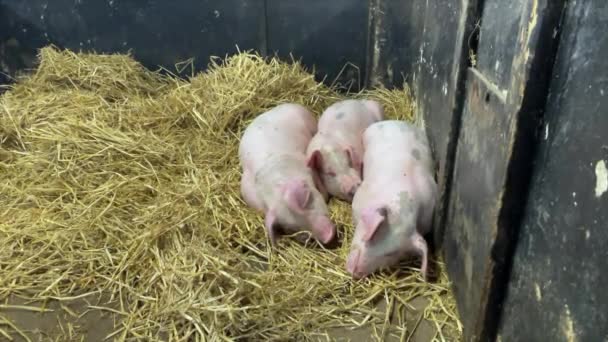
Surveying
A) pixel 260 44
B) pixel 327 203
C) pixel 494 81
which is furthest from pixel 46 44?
pixel 494 81

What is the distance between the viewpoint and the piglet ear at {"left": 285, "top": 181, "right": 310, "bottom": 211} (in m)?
2.75

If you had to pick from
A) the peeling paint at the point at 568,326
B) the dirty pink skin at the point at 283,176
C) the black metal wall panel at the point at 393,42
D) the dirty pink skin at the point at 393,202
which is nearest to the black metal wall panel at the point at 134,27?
the black metal wall panel at the point at 393,42

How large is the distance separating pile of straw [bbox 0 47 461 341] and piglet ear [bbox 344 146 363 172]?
232mm

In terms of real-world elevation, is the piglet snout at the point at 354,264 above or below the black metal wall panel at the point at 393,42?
below

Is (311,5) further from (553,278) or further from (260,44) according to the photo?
(553,278)

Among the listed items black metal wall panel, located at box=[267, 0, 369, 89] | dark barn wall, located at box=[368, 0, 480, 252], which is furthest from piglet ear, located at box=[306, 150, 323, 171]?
black metal wall panel, located at box=[267, 0, 369, 89]

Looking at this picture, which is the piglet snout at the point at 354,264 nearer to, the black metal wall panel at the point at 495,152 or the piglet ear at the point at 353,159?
the black metal wall panel at the point at 495,152

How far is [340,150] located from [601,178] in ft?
6.08

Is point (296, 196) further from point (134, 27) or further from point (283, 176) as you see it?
point (134, 27)

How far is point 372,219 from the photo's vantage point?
2430mm

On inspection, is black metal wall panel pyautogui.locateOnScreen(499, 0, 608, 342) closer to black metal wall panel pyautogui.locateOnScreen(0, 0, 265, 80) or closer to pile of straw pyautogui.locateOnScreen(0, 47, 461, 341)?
pile of straw pyautogui.locateOnScreen(0, 47, 461, 341)

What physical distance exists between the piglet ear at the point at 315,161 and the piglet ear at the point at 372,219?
1.94 feet

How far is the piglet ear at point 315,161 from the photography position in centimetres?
299

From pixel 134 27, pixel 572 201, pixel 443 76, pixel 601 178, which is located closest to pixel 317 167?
pixel 443 76
